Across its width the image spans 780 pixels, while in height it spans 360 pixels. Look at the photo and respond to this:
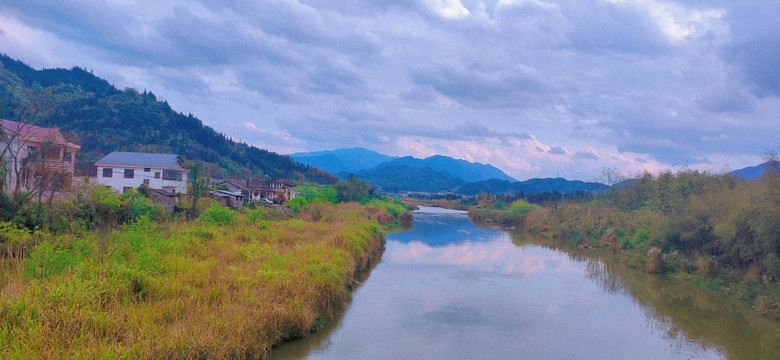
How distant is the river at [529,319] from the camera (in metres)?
9.60

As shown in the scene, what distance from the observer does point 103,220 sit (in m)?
14.5

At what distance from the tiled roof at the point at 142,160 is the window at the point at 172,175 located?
0.57 meters

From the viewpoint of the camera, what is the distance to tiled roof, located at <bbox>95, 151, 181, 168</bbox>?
41.2 m

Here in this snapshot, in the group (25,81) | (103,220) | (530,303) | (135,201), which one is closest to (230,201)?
(135,201)

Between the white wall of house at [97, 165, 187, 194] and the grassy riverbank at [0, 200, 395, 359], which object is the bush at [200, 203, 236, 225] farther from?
the white wall of house at [97, 165, 187, 194]

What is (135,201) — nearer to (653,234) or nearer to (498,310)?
(498,310)

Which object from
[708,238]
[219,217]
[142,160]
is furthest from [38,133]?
[708,238]

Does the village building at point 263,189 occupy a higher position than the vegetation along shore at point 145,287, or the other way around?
the village building at point 263,189

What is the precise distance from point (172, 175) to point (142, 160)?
2.89 metres

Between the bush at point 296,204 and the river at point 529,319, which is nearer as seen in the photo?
the river at point 529,319

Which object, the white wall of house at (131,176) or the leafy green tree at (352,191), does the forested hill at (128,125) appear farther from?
the leafy green tree at (352,191)

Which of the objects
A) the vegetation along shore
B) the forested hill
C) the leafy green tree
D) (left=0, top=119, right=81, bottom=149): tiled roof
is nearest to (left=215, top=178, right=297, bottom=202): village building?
the leafy green tree

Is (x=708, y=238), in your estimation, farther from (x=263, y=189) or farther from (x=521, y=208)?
(x=263, y=189)

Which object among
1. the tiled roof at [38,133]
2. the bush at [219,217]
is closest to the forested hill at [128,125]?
the tiled roof at [38,133]
